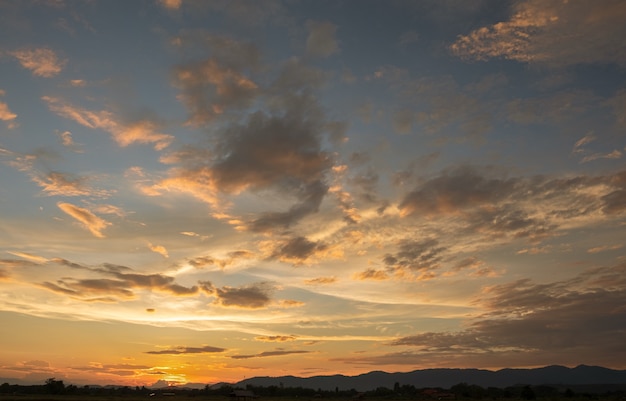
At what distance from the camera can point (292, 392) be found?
7028 inches

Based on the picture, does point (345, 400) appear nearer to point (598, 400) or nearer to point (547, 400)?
point (547, 400)

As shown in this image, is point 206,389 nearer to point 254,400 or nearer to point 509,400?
point 254,400

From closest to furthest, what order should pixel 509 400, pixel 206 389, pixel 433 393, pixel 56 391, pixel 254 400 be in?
pixel 254 400 → pixel 509 400 → pixel 56 391 → pixel 433 393 → pixel 206 389

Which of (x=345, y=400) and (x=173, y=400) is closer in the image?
(x=173, y=400)

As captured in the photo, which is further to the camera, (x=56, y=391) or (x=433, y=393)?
(x=433, y=393)

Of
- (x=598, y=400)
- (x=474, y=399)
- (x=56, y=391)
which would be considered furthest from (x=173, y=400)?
(x=598, y=400)

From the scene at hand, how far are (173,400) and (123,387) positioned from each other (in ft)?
197

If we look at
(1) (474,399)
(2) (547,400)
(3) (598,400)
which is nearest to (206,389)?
(1) (474,399)

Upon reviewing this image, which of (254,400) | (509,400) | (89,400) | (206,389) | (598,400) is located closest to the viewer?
(89,400)

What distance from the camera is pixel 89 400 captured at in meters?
103

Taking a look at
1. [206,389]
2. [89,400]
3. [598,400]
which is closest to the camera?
[89,400]

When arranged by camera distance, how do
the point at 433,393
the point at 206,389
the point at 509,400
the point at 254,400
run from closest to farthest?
the point at 254,400, the point at 509,400, the point at 433,393, the point at 206,389

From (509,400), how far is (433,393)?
3611 cm

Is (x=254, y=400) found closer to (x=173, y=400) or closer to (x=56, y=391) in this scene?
(x=173, y=400)
